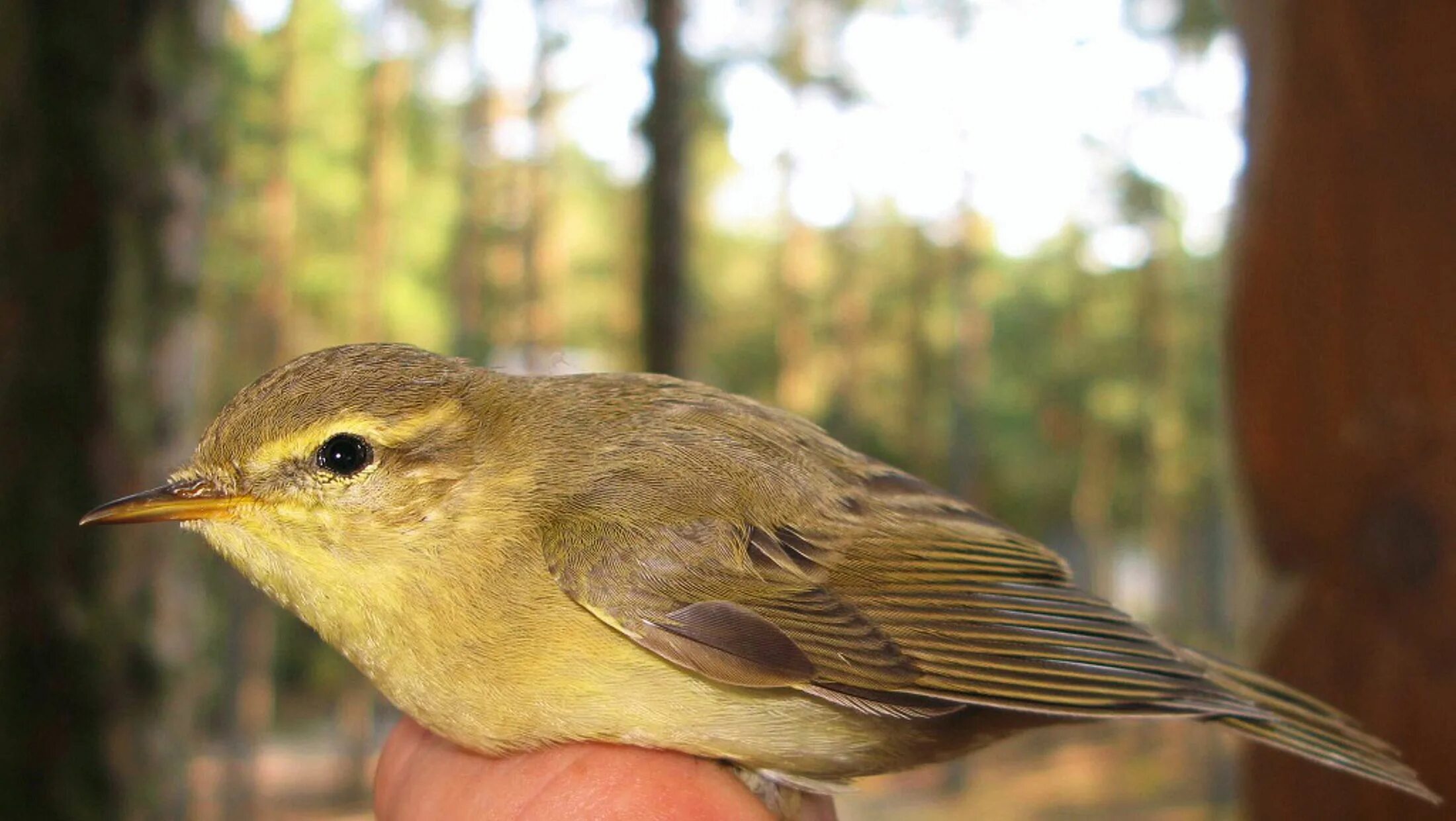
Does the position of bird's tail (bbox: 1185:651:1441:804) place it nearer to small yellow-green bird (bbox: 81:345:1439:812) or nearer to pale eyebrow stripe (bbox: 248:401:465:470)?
small yellow-green bird (bbox: 81:345:1439:812)

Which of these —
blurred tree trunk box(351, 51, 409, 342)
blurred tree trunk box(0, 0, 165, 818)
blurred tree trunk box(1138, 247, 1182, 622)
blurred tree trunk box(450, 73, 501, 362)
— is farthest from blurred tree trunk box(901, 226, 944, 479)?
blurred tree trunk box(0, 0, 165, 818)

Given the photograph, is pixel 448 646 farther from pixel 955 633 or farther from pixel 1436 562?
pixel 1436 562

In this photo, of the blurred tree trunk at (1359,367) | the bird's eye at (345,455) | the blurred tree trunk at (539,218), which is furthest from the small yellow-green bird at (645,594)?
the blurred tree trunk at (539,218)

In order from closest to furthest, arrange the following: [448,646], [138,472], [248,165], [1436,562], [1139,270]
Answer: [1436,562]
[448,646]
[138,472]
[248,165]
[1139,270]

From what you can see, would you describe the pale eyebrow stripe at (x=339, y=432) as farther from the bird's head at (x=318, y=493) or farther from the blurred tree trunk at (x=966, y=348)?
the blurred tree trunk at (x=966, y=348)

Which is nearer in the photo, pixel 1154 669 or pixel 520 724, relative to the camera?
pixel 520 724

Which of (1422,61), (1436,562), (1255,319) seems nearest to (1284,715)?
(1436,562)

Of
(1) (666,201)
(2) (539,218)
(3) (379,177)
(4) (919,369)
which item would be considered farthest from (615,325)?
(1) (666,201)
